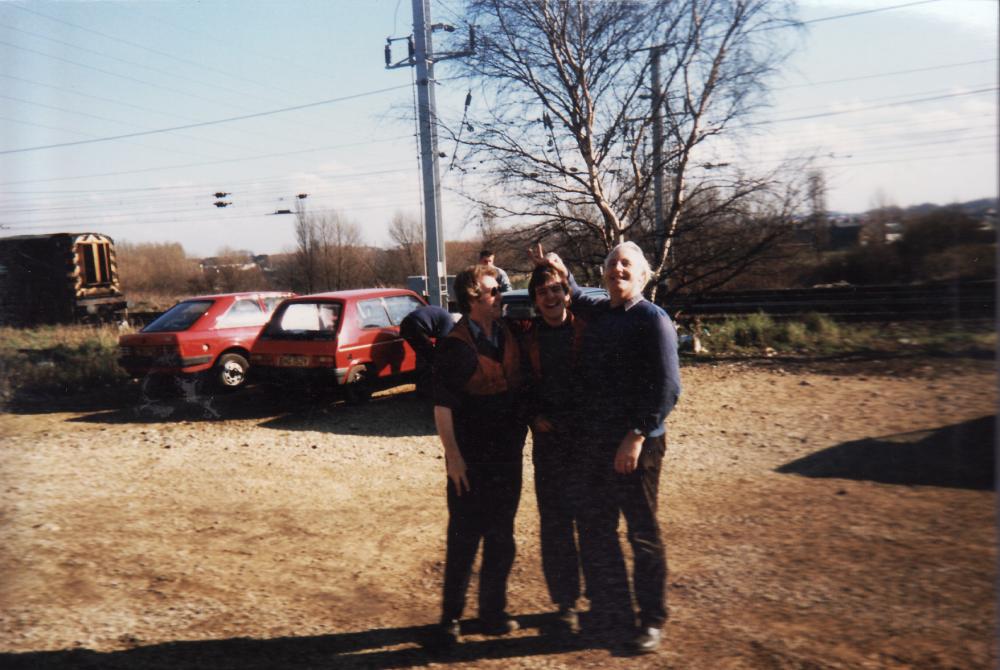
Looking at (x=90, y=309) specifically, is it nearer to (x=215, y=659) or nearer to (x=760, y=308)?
(x=760, y=308)

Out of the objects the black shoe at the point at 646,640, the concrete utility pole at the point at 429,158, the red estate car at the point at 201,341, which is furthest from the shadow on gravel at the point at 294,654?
the red estate car at the point at 201,341

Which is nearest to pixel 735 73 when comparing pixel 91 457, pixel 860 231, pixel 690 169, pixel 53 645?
pixel 690 169

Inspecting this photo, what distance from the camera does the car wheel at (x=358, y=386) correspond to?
22.0 ft

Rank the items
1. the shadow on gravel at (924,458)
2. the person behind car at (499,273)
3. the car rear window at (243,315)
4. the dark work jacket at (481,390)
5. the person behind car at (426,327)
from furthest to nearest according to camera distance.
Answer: the car rear window at (243,315) < the person behind car at (426,327) < the person behind car at (499,273) < the dark work jacket at (481,390) < the shadow on gravel at (924,458)

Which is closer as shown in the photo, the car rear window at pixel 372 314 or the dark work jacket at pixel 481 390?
the dark work jacket at pixel 481 390

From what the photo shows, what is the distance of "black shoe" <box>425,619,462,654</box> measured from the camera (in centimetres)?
245

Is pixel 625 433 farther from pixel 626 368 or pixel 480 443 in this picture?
pixel 480 443

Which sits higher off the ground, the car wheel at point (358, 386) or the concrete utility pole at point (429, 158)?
the concrete utility pole at point (429, 158)

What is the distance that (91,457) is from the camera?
18.0ft

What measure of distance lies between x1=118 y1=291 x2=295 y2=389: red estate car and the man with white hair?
6.33 m

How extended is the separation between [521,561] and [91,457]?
160 inches

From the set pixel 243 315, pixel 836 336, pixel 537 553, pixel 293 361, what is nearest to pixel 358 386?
pixel 293 361

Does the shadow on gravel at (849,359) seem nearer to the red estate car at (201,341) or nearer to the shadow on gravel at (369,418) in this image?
the shadow on gravel at (369,418)

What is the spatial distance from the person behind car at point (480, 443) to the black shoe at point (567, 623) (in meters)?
0.16
